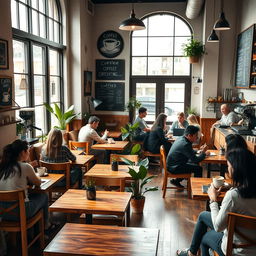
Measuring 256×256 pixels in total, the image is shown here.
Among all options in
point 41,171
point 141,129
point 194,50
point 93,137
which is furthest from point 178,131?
point 41,171

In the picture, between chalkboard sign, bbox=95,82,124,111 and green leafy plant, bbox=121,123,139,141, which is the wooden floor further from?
chalkboard sign, bbox=95,82,124,111

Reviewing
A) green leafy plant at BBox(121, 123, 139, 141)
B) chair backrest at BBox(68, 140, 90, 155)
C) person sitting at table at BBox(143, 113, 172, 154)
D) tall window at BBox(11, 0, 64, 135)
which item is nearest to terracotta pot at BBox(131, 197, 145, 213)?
chair backrest at BBox(68, 140, 90, 155)

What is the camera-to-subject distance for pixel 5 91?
476cm

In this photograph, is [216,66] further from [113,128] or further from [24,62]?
[24,62]

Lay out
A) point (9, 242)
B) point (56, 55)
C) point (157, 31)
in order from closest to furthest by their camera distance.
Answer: point (9, 242) → point (56, 55) → point (157, 31)

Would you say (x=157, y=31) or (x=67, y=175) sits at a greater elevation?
(x=157, y=31)

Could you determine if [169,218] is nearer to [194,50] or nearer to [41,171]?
[41,171]

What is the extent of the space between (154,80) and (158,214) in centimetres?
530

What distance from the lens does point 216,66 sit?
854 cm

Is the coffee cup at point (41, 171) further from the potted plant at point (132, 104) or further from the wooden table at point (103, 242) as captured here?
the potted plant at point (132, 104)

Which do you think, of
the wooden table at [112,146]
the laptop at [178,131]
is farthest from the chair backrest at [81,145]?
the laptop at [178,131]

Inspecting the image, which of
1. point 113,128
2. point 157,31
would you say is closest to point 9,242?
point 113,128

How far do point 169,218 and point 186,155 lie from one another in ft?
3.51

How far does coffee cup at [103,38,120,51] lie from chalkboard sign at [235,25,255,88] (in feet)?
10.9
